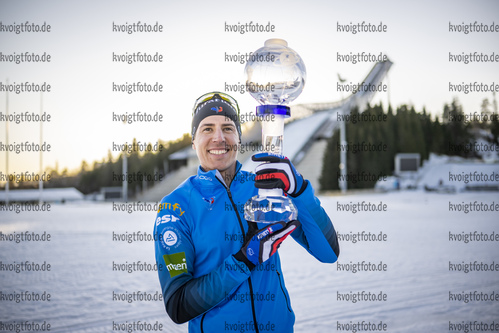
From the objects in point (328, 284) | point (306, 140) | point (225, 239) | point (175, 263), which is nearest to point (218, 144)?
point (225, 239)

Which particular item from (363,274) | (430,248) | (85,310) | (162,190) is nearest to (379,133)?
(162,190)

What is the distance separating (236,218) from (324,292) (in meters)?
3.61

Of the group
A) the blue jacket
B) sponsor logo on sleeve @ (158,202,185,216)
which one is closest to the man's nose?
the blue jacket

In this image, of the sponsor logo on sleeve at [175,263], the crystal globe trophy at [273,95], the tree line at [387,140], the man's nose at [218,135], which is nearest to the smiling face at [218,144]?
the man's nose at [218,135]

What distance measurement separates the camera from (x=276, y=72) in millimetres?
1784

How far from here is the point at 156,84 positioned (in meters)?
6.35

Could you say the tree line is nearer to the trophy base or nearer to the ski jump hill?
the ski jump hill

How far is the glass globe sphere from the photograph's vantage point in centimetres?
176

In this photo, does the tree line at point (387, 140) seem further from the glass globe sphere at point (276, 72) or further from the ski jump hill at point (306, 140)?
the glass globe sphere at point (276, 72)

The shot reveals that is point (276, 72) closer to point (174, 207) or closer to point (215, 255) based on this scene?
point (174, 207)

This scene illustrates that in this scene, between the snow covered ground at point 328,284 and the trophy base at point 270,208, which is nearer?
the trophy base at point 270,208

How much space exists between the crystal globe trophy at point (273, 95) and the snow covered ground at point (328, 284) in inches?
107

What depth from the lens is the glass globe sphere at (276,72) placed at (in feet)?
5.78

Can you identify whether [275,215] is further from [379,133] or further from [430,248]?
[379,133]
